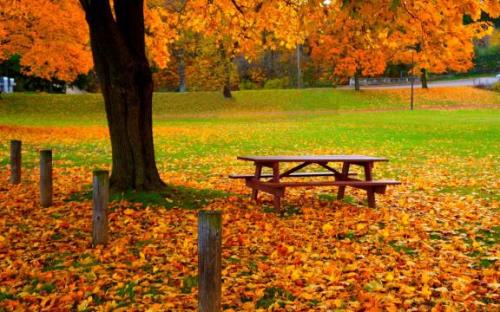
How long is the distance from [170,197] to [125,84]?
205 cm

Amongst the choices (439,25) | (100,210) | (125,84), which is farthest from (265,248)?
(439,25)

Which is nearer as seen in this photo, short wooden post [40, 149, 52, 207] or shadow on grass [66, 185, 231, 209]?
short wooden post [40, 149, 52, 207]

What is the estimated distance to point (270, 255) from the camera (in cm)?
696

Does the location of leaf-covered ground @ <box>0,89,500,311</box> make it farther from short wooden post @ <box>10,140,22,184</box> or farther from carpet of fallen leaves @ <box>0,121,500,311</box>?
short wooden post @ <box>10,140,22,184</box>

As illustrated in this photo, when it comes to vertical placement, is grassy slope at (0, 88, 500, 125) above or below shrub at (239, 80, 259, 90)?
below

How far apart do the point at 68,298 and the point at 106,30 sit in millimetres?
5321

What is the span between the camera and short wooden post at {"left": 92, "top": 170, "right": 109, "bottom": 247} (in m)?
7.31

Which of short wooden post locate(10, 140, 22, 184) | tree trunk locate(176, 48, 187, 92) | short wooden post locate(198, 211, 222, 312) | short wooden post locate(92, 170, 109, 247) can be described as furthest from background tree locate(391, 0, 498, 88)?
tree trunk locate(176, 48, 187, 92)

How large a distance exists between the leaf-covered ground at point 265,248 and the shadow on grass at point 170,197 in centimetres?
3

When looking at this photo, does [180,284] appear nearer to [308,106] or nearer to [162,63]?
[162,63]

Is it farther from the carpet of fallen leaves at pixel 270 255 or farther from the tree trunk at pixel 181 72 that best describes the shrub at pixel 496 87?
the carpet of fallen leaves at pixel 270 255

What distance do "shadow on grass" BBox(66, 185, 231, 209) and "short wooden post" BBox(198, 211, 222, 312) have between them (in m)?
5.06

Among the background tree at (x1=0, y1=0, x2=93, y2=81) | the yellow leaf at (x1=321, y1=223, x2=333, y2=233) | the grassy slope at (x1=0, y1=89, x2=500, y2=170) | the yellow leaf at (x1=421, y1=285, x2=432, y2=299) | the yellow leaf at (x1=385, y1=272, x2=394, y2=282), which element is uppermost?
the background tree at (x1=0, y1=0, x2=93, y2=81)

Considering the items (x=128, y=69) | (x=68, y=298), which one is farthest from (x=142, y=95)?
(x=68, y=298)
